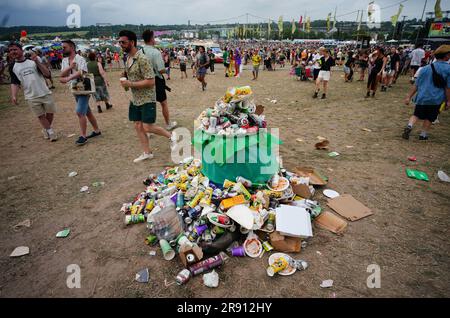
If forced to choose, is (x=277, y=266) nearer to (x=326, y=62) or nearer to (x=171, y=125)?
(x=171, y=125)

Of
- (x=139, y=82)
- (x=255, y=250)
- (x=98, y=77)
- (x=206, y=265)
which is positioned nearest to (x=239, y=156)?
(x=255, y=250)

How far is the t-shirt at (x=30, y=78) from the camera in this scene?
179 inches

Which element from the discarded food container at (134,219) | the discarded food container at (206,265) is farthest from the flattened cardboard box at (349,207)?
the discarded food container at (134,219)

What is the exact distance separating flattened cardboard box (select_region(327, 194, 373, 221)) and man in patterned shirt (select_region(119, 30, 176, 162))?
122 inches

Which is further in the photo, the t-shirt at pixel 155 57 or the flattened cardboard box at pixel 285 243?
the t-shirt at pixel 155 57

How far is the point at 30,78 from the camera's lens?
15.2 feet

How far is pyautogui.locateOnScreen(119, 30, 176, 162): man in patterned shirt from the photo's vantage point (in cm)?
355

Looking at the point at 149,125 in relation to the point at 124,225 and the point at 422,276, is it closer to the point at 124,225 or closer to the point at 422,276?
the point at 124,225

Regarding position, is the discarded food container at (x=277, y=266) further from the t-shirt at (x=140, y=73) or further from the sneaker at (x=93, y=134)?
the sneaker at (x=93, y=134)

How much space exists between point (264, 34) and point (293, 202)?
138 m

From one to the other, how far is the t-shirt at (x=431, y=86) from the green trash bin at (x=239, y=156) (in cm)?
359

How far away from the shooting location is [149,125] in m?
4.01

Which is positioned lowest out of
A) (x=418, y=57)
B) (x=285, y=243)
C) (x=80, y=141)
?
(x=285, y=243)

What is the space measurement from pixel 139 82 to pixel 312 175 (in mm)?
3028
